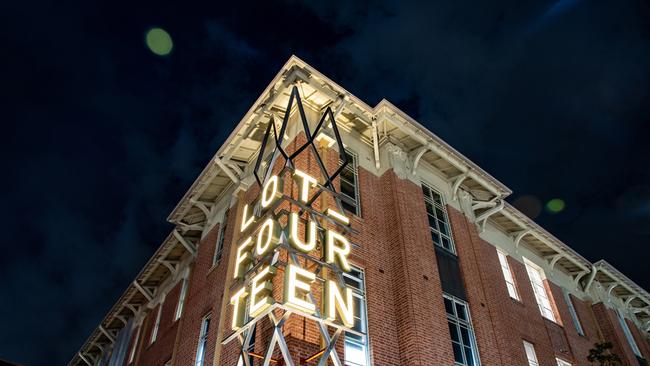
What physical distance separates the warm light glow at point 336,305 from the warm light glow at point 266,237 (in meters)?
1.53

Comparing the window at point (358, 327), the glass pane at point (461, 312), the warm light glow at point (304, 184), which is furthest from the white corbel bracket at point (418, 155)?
the warm light glow at point (304, 184)

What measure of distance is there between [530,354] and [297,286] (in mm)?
11958

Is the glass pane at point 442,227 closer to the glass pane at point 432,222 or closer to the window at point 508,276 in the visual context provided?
the glass pane at point 432,222

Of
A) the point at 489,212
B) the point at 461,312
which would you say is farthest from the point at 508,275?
the point at 461,312

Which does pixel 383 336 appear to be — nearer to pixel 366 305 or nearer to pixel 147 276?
pixel 366 305

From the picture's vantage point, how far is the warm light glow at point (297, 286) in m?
8.84

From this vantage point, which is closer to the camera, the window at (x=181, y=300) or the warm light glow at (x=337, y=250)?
the warm light glow at (x=337, y=250)

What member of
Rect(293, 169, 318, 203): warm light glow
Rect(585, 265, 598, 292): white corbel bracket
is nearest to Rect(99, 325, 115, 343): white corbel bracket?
Rect(293, 169, 318, 203): warm light glow

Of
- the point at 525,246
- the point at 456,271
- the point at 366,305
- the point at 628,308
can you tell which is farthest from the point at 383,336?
the point at 628,308

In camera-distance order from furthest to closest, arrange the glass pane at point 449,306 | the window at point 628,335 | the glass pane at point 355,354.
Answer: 1. the window at point 628,335
2. the glass pane at point 449,306
3. the glass pane at point 355,354

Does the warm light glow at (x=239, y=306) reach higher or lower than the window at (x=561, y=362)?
lower

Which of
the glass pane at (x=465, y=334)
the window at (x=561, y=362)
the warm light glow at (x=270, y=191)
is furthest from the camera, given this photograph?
the window at (x=561, y=362)

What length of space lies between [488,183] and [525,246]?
587cm

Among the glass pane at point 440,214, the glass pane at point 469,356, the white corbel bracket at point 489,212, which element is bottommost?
the glass pane at point 469,356
